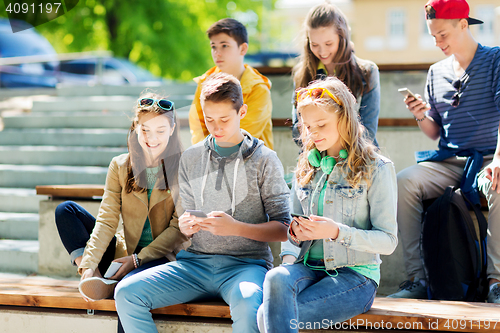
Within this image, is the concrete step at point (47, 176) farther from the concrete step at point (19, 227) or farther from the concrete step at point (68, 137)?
the concrete step at point (19, 227)

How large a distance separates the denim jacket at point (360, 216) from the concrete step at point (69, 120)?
4.18 m

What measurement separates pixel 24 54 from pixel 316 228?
31.5 ft

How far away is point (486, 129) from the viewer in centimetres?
318

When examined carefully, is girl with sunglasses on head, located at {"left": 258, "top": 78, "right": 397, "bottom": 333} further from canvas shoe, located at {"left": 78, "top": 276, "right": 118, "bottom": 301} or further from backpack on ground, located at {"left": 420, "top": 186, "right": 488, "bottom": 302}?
canvas shoe, located at {"left": 78, "top": 276, "right": 118, "bottom": 301}

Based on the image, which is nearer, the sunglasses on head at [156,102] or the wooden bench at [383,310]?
the wooden bench at [383,310]

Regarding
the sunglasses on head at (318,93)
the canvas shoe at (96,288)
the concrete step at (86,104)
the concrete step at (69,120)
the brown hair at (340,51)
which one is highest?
the brown hair at (340,51)

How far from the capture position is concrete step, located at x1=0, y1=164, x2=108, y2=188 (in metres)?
4.96

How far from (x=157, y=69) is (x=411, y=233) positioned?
Result: 1226 cm

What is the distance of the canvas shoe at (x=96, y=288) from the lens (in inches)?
98.0

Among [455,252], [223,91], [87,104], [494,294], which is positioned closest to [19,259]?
[223,91]

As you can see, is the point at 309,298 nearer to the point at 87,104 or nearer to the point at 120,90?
the point at 87,104

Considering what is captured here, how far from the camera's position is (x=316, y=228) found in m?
2.09

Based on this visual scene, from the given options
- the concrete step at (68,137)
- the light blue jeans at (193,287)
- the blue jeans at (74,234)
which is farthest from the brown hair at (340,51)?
the concrete step at (68,137)

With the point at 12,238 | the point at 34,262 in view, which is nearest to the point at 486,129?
the point at 34,262
